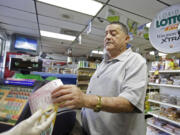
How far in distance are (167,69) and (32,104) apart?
268 centimetres

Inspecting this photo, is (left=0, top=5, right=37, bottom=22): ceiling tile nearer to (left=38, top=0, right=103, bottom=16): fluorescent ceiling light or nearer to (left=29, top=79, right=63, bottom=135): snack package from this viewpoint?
(left=38, top=0, right=103, bottom=16): fluorescent ceiling light

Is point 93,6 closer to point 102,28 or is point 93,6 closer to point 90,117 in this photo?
point 102,28

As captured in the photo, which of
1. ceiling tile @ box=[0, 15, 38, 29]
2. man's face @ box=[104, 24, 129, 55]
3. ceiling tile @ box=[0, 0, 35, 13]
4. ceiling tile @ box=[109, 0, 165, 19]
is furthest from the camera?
→ ceiling tile @ box=[0, 15, 38, 29]

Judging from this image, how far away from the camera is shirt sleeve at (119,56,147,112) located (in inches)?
27.6

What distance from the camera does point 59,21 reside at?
396cm

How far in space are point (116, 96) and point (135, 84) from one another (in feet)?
0.65

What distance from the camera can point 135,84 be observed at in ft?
2.46

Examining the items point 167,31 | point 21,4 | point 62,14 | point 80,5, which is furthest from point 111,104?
point 21,4

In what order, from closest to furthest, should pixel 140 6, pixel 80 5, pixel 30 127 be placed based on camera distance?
pixel 30 127, pixel 140 6, pixel 80 5

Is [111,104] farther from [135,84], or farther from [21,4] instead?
[21,4]

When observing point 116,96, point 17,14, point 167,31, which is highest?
point 17,14

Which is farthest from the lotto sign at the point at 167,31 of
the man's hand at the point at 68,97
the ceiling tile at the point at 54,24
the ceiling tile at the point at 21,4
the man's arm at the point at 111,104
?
the ceiling tile at the point at 21,4

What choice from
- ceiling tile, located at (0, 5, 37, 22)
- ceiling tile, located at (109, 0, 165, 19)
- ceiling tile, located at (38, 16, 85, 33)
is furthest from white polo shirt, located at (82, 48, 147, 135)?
ceiling tile, located at (0, 5, 37, 22)

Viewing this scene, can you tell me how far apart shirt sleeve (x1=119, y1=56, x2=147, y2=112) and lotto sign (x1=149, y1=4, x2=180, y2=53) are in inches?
45.2
